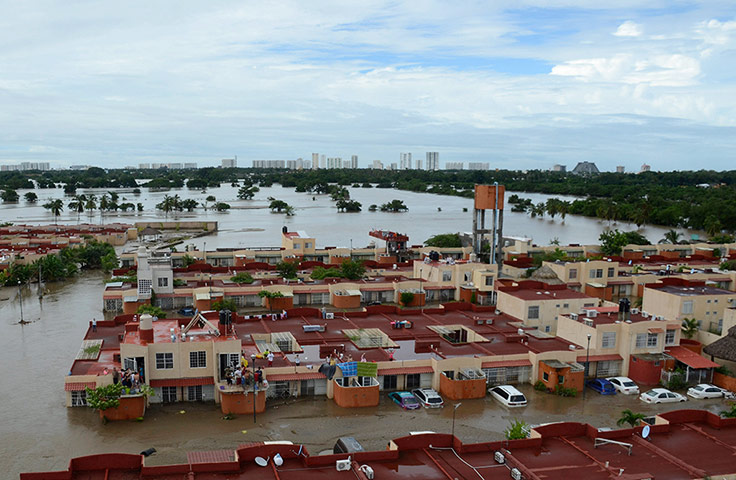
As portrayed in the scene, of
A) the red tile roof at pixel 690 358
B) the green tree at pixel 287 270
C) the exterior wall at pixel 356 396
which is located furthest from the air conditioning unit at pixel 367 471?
the green tree at pixel 287 270

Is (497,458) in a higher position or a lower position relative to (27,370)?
higher

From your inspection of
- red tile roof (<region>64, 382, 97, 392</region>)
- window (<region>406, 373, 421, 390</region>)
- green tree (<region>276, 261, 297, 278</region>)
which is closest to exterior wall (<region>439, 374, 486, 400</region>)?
window (<region>406, 373, 421, 390</region>)

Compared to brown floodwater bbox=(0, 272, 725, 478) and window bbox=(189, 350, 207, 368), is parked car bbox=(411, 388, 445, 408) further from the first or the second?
window bbox=(189, 350, 207, 368)

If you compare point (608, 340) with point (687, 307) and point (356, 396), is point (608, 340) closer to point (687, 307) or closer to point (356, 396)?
point (687, 307)

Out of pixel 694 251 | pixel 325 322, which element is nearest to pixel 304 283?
pixel 325 322

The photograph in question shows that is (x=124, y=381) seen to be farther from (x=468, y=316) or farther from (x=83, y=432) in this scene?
(x=468, y=316)

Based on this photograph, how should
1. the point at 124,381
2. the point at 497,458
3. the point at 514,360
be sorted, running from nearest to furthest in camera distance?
1. the point at 497,458
2. the point at 124,381
3. the point at 514,360

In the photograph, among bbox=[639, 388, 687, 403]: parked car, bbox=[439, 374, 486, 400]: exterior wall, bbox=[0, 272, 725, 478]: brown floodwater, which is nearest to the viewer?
bbox=[0, 272, 725, 478]: brown floodwater

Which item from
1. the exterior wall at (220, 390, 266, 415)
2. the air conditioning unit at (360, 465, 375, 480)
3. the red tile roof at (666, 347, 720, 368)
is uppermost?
the air conditioning unit at (360, 465, 375, 480)
